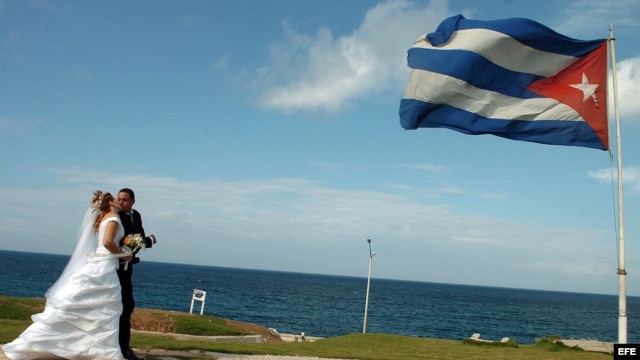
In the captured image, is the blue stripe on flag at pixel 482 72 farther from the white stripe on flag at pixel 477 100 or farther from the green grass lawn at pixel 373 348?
the green grass lawn at pixel 373 348

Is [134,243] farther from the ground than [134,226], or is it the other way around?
[134,226]

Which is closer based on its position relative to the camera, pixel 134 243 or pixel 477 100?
pixel 134 243

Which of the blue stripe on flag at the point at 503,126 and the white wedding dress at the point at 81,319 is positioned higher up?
the blue stripe on flag at the point at 503,126

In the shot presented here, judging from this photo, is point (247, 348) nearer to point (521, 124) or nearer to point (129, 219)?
point (129, 219)

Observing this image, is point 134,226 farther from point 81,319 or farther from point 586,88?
point 586,88

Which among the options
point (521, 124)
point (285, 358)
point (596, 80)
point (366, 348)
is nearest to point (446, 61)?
point (521, 124)

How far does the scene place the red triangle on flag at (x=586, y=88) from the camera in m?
9.63

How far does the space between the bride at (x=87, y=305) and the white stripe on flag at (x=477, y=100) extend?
18.7 feet

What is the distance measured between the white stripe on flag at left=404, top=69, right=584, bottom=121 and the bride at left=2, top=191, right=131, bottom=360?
5.71 meters

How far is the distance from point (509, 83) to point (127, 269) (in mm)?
A: 7038

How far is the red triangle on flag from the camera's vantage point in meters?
9.63

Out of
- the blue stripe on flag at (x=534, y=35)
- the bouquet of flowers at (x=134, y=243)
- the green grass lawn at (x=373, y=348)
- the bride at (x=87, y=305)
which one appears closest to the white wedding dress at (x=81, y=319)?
the bride at (x=87, y=305)

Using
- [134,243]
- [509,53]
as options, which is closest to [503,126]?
[509,53]

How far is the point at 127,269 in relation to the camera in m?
8.69
